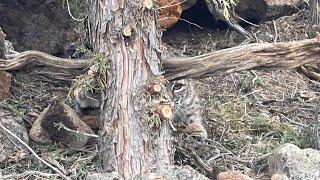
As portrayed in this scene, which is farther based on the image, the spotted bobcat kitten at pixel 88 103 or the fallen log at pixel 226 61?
the spotted bobcat kitten at pixel 88 103

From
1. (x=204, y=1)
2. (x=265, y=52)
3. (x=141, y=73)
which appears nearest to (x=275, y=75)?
(x=204, y=1)

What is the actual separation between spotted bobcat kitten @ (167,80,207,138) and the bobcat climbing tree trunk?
0.93m

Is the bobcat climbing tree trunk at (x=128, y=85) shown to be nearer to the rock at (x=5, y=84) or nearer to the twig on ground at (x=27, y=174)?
the twig on ground at (x=27, y=174)

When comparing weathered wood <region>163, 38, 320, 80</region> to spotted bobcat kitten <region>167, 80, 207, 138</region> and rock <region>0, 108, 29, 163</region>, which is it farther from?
rock <region>0, 108, 29, 163</region>

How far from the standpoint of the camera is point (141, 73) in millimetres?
4551

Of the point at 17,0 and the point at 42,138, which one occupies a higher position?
the point at 17,0

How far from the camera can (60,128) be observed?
5.14 m

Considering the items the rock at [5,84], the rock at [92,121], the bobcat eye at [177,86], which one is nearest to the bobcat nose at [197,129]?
the bobcat eye at [177,86]

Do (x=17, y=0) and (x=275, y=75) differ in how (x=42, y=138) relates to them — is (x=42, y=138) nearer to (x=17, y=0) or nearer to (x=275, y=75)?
(x=17, y=0)

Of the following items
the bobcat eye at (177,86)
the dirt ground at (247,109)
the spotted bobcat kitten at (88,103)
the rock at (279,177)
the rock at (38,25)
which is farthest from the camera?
the rock at (38,25)

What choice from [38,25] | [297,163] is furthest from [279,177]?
[38,25]

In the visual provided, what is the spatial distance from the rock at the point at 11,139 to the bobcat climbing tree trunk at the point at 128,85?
2.73 feet

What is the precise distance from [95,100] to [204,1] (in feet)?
8.36

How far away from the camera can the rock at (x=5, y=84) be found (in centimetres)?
552
